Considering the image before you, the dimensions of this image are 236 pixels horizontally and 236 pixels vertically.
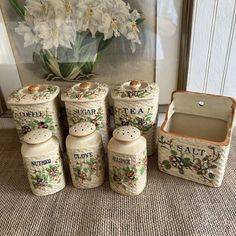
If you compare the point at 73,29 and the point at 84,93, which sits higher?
the point at 73,29

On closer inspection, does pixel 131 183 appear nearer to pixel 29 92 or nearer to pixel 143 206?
pixel 143 206

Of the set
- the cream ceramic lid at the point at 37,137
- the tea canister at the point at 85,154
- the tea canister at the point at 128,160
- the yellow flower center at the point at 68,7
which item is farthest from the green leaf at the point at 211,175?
the yellow flower center at the point at 68,7

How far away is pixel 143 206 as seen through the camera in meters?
0.57

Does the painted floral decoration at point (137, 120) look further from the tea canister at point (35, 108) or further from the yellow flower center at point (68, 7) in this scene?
the yellow flower center at point (68, 7)

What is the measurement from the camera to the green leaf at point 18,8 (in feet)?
2.16

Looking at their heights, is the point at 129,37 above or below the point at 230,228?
above

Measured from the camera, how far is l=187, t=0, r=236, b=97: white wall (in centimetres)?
65

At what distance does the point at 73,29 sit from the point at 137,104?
0.87 ft

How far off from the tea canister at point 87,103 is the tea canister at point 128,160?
0.10 metres

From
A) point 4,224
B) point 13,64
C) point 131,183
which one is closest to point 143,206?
point 131,183

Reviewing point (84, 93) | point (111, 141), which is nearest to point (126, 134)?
point (111, 141)

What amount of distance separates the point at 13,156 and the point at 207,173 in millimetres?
542

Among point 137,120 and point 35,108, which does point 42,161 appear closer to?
point 35,108

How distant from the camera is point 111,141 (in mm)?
584
